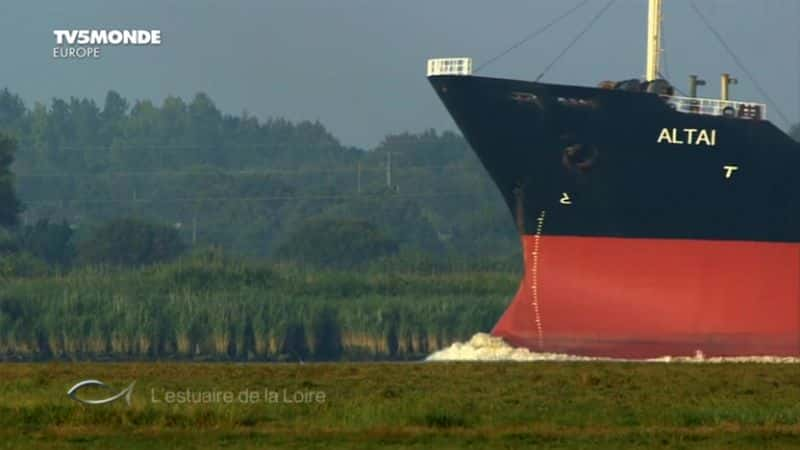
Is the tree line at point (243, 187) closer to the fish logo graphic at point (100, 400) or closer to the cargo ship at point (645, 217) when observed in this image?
the cargo ship at point (645, 217)

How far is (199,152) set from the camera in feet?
334

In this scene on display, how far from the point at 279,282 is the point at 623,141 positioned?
1652cm

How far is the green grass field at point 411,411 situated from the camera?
2073 cm

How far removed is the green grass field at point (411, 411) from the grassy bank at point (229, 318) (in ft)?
53.3

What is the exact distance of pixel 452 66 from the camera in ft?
124

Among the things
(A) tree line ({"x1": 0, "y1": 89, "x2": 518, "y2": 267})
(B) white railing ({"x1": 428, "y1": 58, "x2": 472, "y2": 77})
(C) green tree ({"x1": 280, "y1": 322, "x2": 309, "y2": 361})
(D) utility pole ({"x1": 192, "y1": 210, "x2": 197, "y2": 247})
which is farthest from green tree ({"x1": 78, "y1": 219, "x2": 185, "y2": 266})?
(B) white railing ({"x1": 428, "y1": 58, "x2": 472, "y2": 77})

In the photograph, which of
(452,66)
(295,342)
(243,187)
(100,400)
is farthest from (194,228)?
(100,400)

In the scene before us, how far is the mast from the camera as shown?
38.1 meters

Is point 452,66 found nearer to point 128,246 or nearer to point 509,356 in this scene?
point 509,356

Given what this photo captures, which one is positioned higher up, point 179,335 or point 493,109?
point 493,109

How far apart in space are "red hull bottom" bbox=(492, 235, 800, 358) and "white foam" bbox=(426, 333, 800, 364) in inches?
8.6

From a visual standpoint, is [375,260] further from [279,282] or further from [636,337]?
[636,337]

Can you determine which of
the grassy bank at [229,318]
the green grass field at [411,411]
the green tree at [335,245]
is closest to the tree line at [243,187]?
the green tree at [335,245]

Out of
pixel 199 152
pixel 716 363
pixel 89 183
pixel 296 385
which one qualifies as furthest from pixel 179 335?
pixel 199 152
